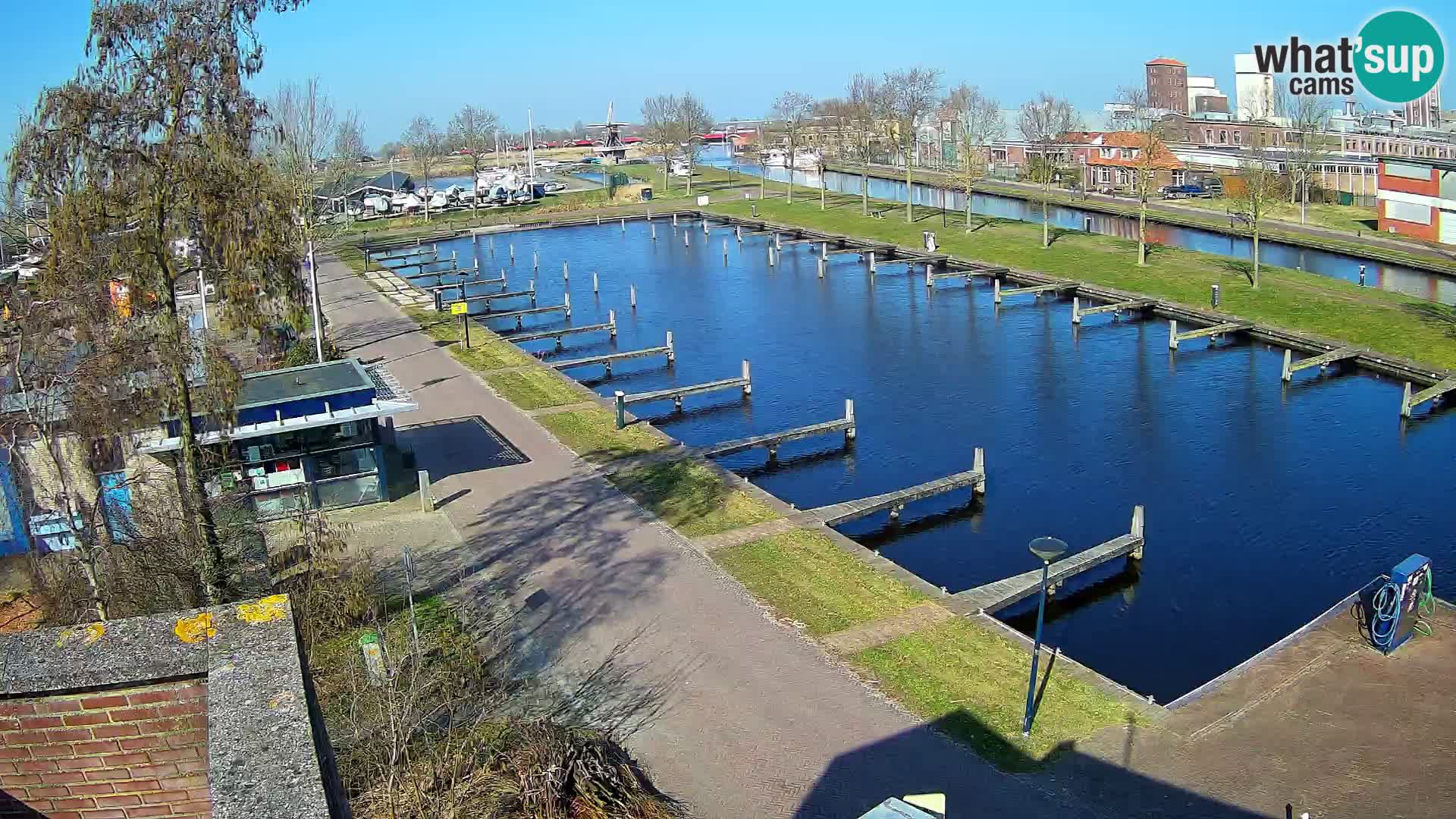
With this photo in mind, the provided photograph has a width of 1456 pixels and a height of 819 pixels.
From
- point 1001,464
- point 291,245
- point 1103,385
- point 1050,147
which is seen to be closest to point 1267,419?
point 1103,385

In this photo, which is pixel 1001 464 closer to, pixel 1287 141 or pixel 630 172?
pixel 1287 141

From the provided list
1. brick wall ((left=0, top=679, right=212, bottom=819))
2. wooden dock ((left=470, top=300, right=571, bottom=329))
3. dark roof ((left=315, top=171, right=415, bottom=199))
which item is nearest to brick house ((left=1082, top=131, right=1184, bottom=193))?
wooden dock ((left=470, top=300, right=571, bottom=329))

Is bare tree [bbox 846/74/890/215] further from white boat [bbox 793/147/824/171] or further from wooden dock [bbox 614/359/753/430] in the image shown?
wooden dock [bbox 614/359/753/430]

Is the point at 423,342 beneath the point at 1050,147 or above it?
beneath

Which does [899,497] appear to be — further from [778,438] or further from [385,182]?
[385,182]

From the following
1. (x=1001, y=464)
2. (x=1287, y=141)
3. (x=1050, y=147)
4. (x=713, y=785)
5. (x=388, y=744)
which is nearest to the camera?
(x=388, y=744)

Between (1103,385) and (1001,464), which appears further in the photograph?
(1103,385)

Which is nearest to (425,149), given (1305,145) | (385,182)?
(385,182)
